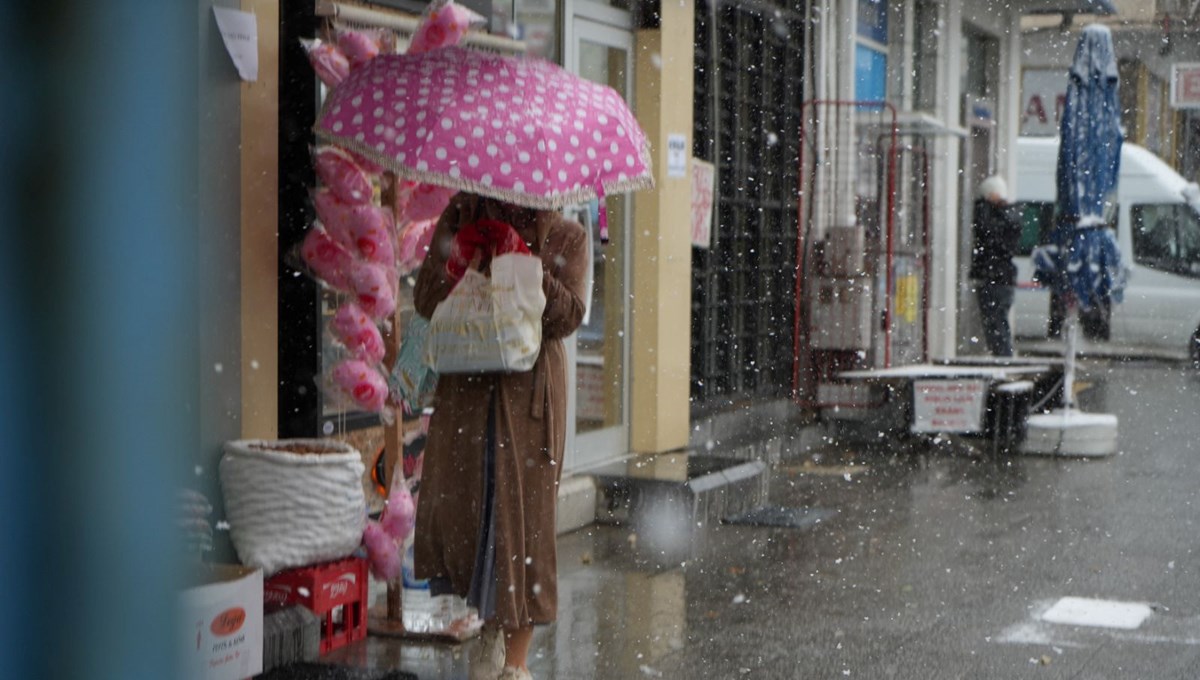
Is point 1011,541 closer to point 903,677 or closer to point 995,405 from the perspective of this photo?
point 903,677

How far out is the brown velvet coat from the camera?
509 centimetres

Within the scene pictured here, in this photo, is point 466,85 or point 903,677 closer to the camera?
point 466,85

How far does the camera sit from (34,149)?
141 centimetres

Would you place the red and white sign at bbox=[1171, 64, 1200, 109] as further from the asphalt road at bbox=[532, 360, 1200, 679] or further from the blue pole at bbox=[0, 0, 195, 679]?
the blue pole at bbox=[0, 0, 195, 679]

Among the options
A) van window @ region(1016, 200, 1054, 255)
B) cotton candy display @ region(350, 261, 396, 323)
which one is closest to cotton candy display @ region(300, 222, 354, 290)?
cotton candy display @ region(350, 261, 396, 323)

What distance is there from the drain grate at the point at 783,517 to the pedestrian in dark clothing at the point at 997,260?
7.82 m

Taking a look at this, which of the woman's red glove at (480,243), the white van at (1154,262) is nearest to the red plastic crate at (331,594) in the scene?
the woman's red glove at (480,243)

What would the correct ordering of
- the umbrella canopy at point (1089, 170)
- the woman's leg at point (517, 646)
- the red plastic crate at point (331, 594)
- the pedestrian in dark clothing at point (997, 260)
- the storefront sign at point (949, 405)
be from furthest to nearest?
the pedestrian in dark clothing at point (997, 260)
the storefront sign at point (949, 405)
the umbrella canopy at point (1089, 170)
the red plastic crate at point (331, 594)
the woman's leg at point (517, 646)

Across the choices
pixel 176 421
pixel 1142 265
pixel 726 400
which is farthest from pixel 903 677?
pixel 1142 265

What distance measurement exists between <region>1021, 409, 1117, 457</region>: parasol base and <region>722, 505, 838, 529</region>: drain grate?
331 centimetres

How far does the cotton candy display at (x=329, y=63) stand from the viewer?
574 centimetres

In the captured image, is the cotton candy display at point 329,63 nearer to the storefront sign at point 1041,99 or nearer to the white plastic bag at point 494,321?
the white plastic bag at point 494,321

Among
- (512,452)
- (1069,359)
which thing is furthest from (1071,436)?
(512,452)

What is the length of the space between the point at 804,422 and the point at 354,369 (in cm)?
770
